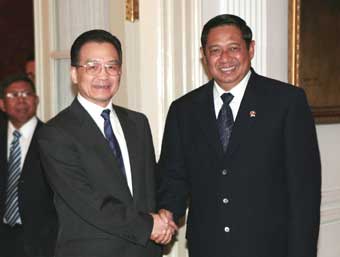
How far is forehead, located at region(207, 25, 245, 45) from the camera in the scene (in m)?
2.43

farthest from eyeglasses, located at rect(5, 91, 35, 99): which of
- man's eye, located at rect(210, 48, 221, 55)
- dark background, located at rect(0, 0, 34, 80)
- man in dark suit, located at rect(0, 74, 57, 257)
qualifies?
dark background, located at rect(0, 0, 34, 80)

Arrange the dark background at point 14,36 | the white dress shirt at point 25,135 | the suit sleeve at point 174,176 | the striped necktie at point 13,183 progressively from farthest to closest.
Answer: the dark background at point 14,36 < the white dress shirt at point 25,135 < the striped necktie at point 13,183 < the suit sleeve at point 174,176

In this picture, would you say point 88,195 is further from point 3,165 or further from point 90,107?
point 3,165

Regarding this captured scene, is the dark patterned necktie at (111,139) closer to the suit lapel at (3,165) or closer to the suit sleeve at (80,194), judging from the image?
the suit sleeve at (80,194)

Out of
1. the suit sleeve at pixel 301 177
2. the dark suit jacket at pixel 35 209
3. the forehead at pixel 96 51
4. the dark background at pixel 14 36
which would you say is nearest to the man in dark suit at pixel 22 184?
the dark suit jacket at pixel 35 209

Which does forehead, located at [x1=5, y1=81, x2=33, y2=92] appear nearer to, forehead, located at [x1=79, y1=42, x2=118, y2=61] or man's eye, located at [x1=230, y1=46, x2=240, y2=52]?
forehead, located at [x1=79, y1=42, x2=118, y2=61]

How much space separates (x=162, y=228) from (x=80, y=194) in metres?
0.35

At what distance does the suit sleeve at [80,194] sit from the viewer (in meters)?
2.21

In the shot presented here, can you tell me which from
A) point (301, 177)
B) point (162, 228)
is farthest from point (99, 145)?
point (301, 177)

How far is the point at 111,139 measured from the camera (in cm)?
231

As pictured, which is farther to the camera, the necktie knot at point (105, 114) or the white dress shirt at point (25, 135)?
the white dress shirt at point (25, 135)

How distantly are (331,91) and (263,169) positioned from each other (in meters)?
1.38

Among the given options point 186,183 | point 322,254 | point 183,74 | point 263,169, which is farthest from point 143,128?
point 322,254

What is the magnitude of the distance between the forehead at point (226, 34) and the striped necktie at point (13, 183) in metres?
1.70
